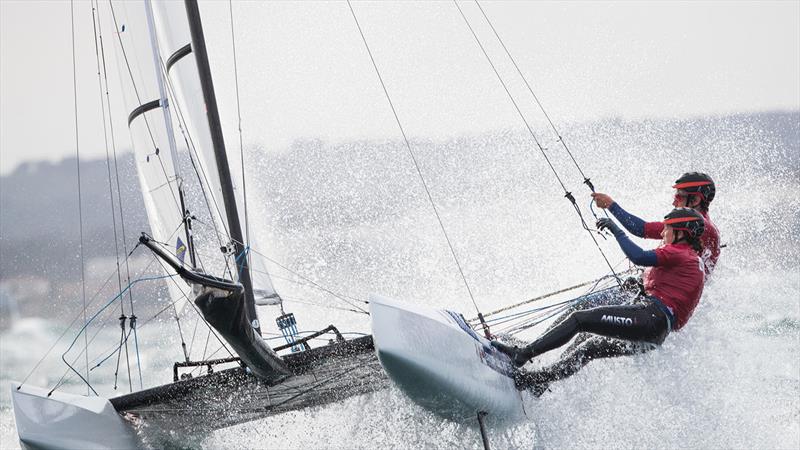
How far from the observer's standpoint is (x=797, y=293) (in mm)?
5969

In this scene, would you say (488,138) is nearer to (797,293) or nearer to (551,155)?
(551,155)

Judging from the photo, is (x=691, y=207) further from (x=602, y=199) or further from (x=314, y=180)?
(x=314, y=180)

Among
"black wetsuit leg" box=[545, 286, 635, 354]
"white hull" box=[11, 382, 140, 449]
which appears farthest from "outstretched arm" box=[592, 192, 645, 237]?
"white hull" box=[11, 382, 140, 449]

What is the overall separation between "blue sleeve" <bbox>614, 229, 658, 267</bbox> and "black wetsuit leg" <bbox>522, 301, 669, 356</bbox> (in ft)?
0.70

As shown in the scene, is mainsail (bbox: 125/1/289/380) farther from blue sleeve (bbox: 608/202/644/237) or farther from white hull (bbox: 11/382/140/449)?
blue sleeve (bbox: 608/202/644/237)

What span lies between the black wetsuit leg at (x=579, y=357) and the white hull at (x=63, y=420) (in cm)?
171

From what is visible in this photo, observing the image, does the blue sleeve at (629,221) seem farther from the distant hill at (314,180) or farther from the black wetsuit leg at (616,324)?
the distant hill at (314,180)

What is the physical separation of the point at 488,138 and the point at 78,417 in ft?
25.4

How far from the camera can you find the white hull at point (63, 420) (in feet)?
9.55

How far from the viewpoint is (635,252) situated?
123 inches

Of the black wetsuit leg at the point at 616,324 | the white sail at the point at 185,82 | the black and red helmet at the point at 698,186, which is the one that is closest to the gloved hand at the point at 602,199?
the black and red helmet at the point at 698,186

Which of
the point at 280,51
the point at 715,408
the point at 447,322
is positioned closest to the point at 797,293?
the point at 715,408

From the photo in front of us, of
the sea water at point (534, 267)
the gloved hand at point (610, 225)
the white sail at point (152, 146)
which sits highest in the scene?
the white sail at point (152, 146)

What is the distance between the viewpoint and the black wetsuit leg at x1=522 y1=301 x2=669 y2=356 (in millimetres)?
3227
